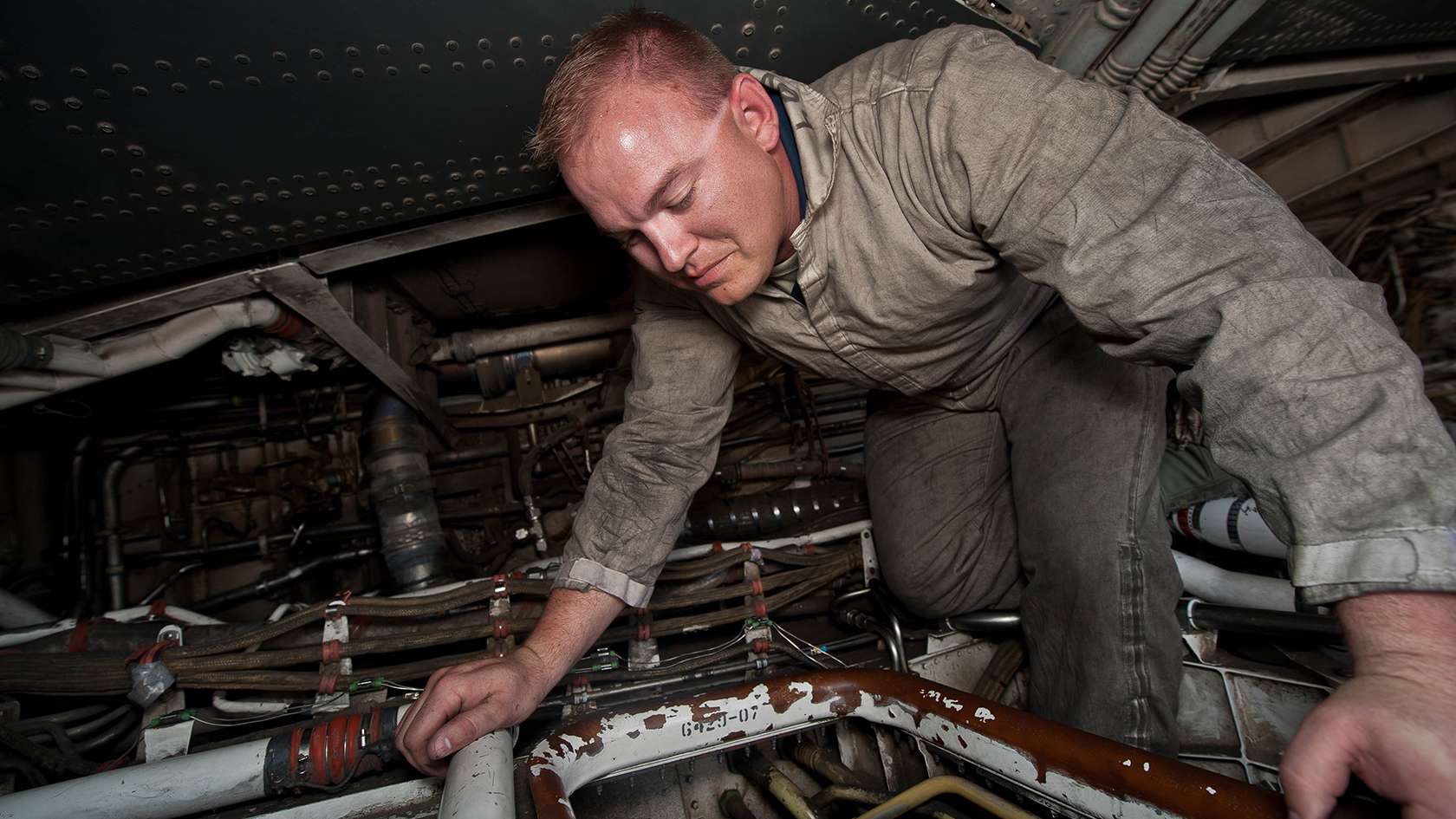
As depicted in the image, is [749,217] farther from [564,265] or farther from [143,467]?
[143,467]

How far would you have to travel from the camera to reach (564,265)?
99.5 inches

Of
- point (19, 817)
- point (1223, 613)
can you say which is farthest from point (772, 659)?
point (19, 817)

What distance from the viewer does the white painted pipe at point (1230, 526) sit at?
5.28ft

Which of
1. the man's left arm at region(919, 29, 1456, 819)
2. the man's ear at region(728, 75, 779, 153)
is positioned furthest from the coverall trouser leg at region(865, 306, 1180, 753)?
the man's ear at region(728, 75, 779, 153)

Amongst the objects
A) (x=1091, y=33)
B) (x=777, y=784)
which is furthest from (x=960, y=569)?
(x=1091, y=33)

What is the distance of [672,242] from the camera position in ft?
3.74

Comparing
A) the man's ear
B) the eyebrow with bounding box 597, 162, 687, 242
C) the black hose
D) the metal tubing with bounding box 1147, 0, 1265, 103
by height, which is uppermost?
the metal tubing with bounding box 1147, 0, 1265, 103

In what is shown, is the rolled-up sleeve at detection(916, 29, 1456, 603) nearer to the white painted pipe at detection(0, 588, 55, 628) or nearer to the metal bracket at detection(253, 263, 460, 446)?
the metal bracket at detection(253, 263, 460, 446)

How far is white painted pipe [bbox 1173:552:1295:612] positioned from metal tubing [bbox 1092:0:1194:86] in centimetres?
132

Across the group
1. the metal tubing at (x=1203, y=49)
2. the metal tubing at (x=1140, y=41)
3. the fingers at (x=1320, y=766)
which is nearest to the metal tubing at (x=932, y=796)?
the fingers at (x=1320, y=766)

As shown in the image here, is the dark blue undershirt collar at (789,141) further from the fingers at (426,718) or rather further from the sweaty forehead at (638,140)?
the fingers at (426,718)

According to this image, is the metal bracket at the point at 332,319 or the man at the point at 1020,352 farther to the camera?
the metal bracket at the point at 332,319

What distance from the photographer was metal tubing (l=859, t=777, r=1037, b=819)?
0.96 meters

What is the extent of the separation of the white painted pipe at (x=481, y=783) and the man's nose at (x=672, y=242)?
81cm
